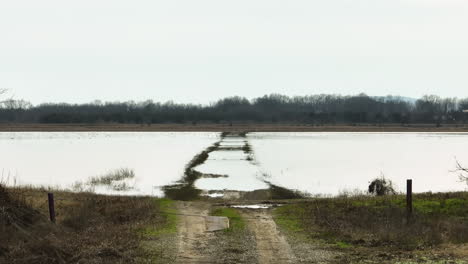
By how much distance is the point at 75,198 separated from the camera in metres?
20.2

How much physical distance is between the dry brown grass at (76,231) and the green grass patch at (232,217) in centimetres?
207

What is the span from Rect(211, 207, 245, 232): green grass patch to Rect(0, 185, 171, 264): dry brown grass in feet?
6.80

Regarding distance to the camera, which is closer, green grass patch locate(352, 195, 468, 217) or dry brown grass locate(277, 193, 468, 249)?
dry brown grass locate(277, 193, 468, 249)

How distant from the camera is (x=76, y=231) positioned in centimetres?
1401

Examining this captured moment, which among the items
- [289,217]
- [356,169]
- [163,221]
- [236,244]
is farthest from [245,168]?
[236,244]

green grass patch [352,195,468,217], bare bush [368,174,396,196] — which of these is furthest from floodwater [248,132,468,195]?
green grass patch [352,195,468,217]

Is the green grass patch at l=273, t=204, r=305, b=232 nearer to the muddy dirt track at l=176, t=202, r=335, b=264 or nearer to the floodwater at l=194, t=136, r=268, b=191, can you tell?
the muddy dirt track at l=176, t=202, r=335, b=264

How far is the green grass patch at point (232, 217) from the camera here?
573 inches

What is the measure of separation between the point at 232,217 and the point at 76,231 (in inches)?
195

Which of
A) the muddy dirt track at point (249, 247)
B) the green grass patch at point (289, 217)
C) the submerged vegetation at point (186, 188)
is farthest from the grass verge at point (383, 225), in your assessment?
the submerged vegetation at point (186, 188)

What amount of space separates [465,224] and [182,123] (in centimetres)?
12955

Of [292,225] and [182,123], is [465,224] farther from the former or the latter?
[182,123]

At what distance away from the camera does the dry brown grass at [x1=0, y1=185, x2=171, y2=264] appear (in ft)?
35.6

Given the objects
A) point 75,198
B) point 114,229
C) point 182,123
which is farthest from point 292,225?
point 182,123
